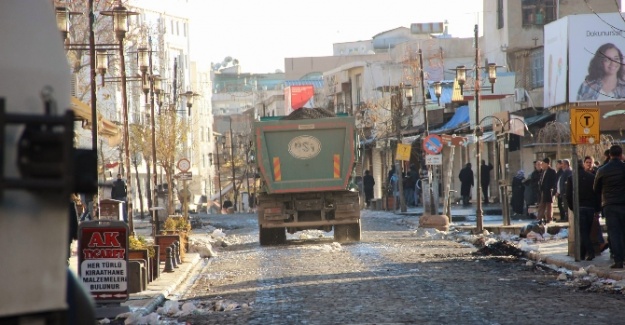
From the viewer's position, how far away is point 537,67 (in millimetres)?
58625

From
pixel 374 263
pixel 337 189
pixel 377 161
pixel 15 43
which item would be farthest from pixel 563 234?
pixel 377 161

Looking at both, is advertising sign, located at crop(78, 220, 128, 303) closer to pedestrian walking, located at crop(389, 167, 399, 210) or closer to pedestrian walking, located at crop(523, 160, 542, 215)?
pedestrian walking, located at crop(523, 160, 542, 215)

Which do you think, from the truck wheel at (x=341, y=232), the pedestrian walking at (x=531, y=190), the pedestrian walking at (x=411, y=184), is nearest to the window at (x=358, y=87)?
the pedestrian walking at (x=411, y=184)

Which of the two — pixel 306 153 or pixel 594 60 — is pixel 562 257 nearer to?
pixel 306 153

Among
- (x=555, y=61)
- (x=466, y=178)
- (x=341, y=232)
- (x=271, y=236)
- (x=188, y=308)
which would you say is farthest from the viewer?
(x=466, y=178)

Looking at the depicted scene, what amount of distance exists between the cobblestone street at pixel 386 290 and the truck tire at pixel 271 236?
275cm

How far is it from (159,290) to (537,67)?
4412cm

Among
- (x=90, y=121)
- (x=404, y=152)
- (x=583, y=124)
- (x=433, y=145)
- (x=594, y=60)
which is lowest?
(x=404, y=152)

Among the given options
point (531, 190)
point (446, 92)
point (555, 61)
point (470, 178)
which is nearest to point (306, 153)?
point (531, 190)

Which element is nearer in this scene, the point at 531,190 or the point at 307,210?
the point at 307,210

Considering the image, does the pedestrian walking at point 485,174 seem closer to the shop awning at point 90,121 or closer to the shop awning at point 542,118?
the shop awning at point 542,118

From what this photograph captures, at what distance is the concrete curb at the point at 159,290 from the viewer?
1454 cm

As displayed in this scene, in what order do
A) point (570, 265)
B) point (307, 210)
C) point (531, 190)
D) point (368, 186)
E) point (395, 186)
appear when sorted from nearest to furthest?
point (570, 265) → point (307, 210) → point (531, 190) → point (395, 186) → point (368, 186)

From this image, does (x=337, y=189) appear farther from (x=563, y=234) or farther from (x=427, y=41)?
(x=427, y=41)
